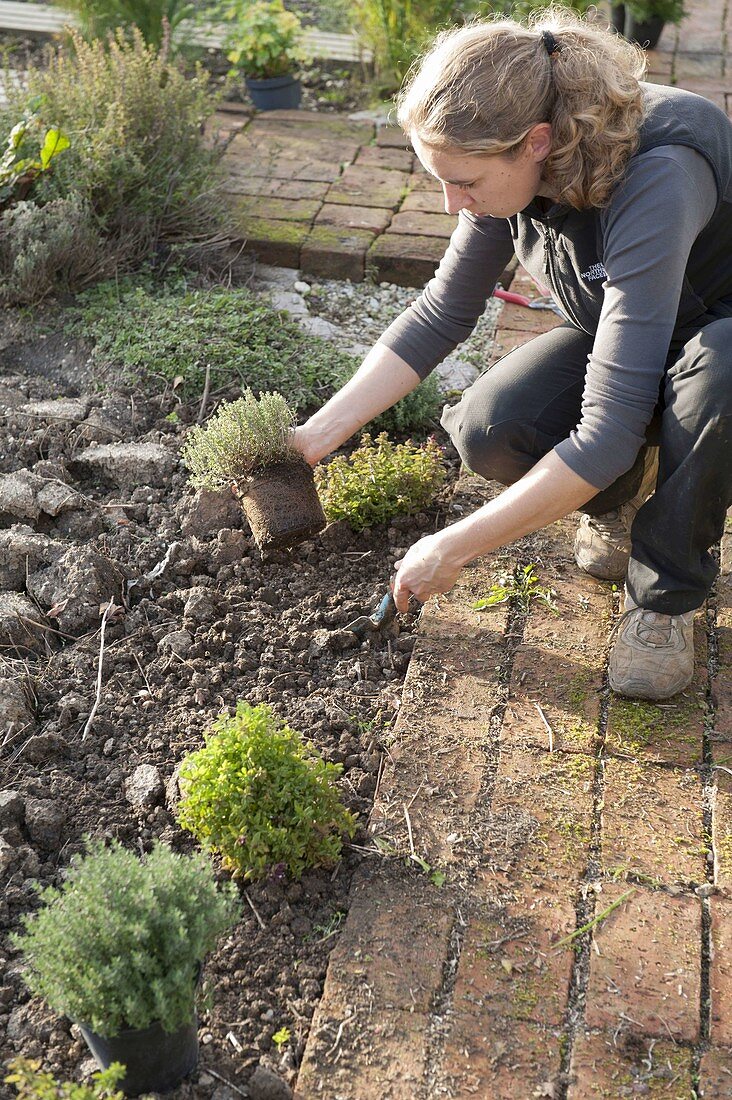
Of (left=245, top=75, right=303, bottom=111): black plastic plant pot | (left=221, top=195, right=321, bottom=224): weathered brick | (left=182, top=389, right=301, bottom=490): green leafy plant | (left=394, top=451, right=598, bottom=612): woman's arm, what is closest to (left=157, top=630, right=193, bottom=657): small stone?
(left=182, top=389, right=301, bottom=490): green leafy plant

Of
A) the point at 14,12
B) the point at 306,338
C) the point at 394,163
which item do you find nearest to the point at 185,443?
the point at 306,338

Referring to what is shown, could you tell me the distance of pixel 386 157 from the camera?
5.38 m

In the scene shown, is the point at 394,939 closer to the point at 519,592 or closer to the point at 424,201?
the point at 519,592

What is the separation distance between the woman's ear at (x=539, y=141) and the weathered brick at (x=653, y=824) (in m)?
1.35

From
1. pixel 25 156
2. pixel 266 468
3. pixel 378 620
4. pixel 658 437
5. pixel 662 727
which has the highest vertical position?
pixel 25 156

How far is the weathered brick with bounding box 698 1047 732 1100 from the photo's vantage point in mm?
1788

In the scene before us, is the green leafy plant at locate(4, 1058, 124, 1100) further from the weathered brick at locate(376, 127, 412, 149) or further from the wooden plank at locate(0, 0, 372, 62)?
the wooden plank at locate(0, 0, 372, 62)

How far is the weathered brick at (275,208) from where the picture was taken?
4.72 m

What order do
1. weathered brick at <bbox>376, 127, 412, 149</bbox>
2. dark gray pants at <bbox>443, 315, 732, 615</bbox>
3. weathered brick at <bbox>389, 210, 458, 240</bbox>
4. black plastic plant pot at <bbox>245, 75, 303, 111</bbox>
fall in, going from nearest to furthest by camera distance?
1. dark gray pants at <bbox>443, 315, 732, 615</bbox>
2. weathered brick at <bbox>389, 210, 458, 240</bbox>
3. weathered brick at <bbox>376, 127, 412, 149</bbox>
4. black plastic plant pot at <bbox>245, 75, 303, 111</bbox>

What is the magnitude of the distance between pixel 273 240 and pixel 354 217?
44cm

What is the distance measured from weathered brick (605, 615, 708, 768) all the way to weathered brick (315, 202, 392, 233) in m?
2.76

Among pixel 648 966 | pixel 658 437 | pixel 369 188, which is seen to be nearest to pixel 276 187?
pixel 369 188

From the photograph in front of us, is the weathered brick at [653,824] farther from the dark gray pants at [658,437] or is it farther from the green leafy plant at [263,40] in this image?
the green leafy plant at [263,40]

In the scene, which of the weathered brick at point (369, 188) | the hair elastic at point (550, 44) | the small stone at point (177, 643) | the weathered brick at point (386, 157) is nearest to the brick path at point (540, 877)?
the small stone at point (177, 643)
